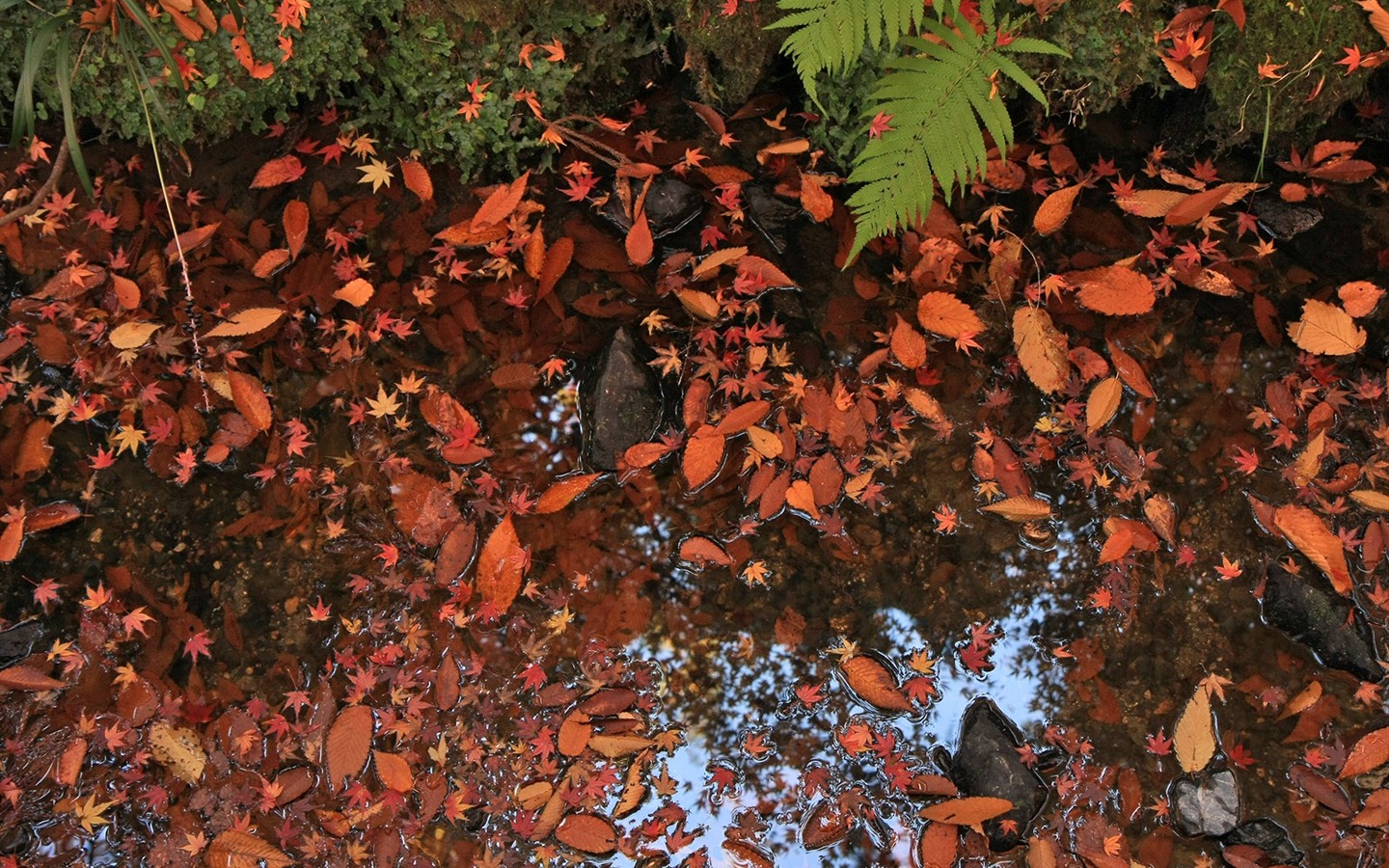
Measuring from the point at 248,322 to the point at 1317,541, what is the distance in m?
3.36

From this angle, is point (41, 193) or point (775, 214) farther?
point (775, 214)

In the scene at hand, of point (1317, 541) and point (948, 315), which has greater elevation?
point (948, 315)

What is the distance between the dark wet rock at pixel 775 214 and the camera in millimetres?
2896

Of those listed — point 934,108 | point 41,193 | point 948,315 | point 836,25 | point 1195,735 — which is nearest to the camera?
point 836,25

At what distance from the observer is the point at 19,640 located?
8.72 feet

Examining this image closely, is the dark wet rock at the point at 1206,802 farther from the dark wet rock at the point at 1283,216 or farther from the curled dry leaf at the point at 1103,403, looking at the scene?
the dark wet rock at the point at 1283,216

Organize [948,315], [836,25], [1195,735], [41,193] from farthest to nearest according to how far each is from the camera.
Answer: [948,315] → [41,193] → [1195,735] → [836,25]

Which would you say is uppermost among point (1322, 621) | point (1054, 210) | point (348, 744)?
point (1054, 210)

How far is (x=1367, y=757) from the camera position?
249cm

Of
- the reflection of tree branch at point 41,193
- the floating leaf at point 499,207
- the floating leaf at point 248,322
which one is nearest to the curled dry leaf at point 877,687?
the floating leaf at point 499,207

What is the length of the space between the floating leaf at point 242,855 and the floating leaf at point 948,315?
249 centimetres

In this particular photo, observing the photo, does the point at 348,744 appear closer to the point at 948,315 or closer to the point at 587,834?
the point at 587,834

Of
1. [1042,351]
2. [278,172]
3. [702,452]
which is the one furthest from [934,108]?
[278,172]

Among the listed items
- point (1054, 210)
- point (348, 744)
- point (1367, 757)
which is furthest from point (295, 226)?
point (1367, 757)
